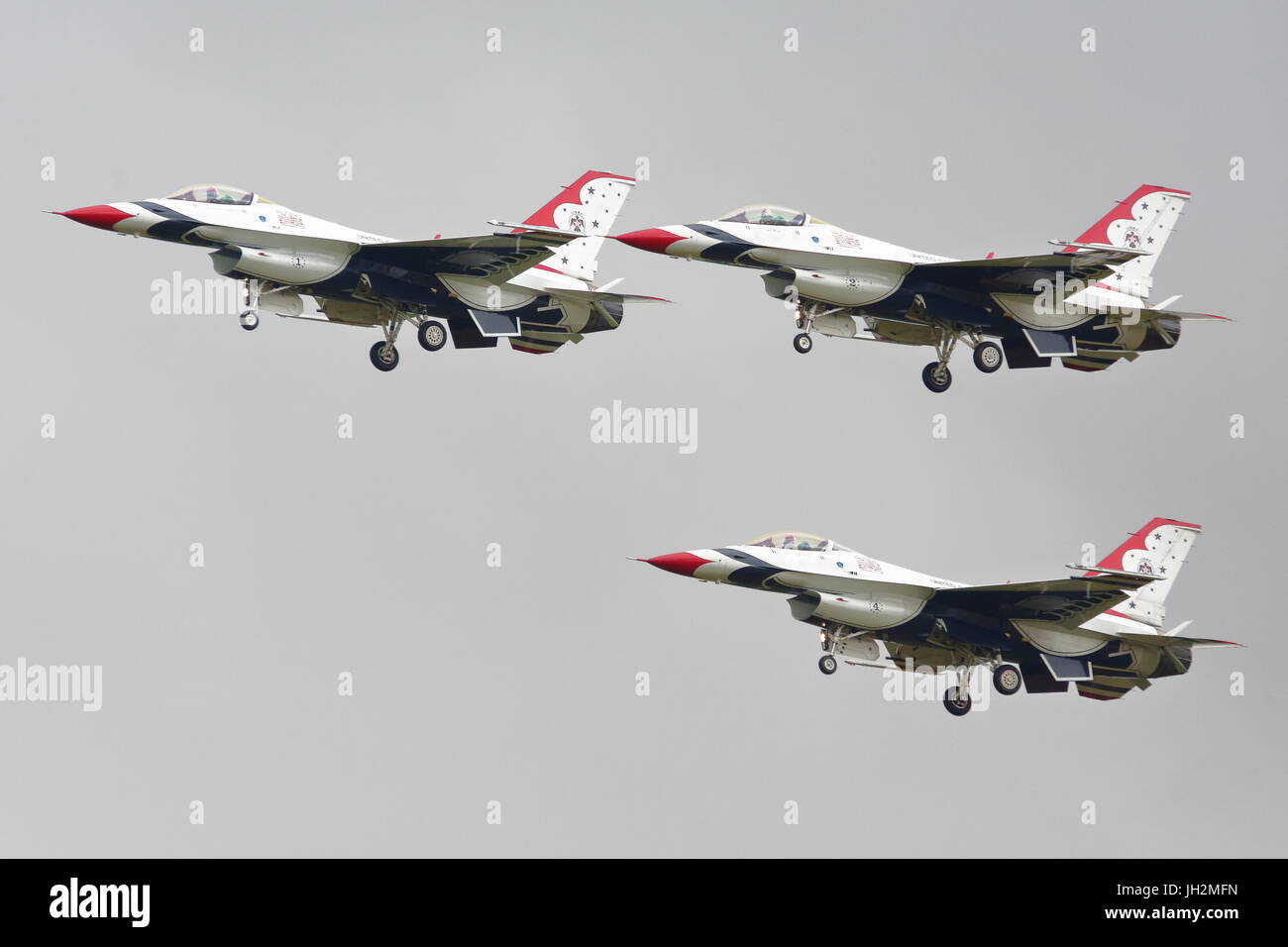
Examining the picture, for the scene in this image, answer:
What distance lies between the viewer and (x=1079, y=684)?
5825cm

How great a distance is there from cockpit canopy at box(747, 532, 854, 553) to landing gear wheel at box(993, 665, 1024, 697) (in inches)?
206

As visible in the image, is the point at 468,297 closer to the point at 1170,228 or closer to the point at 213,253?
the point at 213,253

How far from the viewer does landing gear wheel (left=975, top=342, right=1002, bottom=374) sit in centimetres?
5675

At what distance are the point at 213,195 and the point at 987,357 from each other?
20424 millimetres

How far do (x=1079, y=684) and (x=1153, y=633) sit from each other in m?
2.44

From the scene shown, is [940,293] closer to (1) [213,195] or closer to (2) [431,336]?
(2) [431,336]

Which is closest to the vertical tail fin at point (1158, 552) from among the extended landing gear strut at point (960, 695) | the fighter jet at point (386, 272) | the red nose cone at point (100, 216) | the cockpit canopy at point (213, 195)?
the extended landing gear strut at point (960, 695)

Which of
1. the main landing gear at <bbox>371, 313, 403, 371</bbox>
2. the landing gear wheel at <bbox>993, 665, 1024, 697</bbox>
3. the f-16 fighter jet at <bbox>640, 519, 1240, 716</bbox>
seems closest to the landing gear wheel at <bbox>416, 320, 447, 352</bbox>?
the main landing gear at <bbox>371, 313, 403, 371</bbox>

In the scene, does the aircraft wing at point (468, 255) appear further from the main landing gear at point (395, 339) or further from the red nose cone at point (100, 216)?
the red nose cone at point (100, 216)

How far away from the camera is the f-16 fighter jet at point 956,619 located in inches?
2162

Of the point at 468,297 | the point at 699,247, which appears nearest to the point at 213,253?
the point at 468,297

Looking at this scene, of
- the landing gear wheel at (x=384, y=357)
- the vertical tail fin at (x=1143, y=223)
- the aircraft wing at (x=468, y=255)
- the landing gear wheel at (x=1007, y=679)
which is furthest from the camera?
the vertical tail fin at (x=1143, y=223)

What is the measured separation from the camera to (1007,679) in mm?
56719

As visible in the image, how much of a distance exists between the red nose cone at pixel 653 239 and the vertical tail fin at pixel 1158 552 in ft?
57.2
